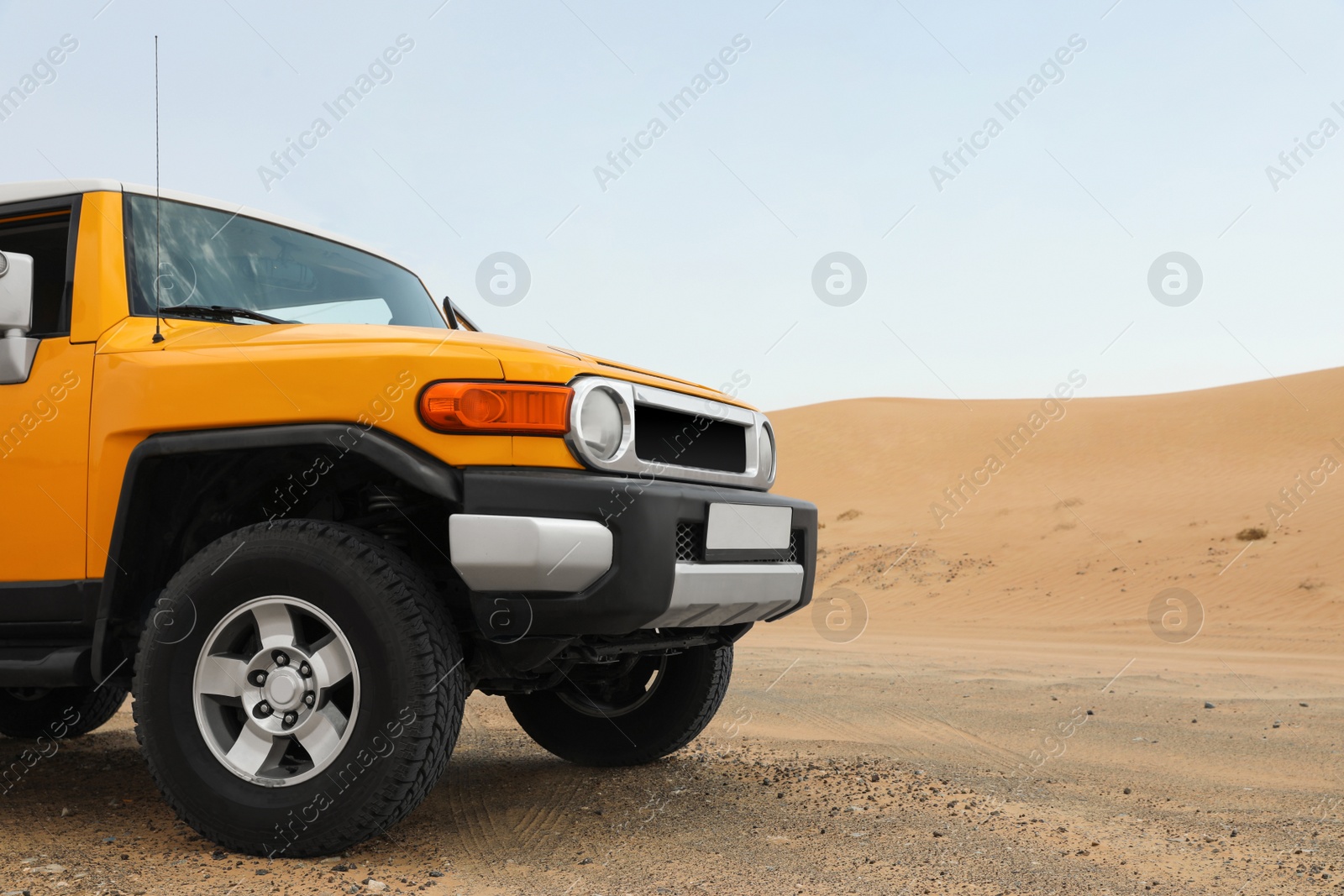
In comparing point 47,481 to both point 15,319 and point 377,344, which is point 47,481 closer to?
point 15,319

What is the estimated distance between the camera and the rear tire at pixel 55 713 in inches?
218

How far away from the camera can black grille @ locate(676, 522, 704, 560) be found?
3.26m

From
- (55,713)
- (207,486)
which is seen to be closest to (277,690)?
(207,486)

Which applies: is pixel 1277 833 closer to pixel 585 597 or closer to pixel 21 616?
pixel 585 597

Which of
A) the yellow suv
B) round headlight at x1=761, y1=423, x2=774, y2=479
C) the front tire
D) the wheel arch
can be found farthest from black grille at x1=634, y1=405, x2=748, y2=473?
the front tire

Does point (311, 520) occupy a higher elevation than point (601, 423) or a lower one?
lower

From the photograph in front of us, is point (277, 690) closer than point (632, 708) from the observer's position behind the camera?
Yes

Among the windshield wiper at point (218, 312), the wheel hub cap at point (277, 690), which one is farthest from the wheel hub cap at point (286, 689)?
the windshield wiper at point (218, 312)

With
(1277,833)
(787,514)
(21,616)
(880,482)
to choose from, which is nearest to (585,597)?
(787,514)

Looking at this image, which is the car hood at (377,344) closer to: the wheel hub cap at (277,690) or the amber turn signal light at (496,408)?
the amber turn signal light at (496,408)

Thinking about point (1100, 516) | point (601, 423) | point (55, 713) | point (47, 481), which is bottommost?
point (55, 713)

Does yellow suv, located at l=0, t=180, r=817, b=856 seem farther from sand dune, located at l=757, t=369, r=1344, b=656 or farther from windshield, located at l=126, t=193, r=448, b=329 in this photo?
sand dune, located at l=757, t=369, r=1344, b=656

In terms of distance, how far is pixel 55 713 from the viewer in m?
5.64

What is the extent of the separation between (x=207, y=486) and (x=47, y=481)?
1.84ft
